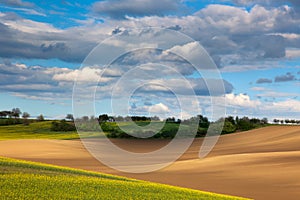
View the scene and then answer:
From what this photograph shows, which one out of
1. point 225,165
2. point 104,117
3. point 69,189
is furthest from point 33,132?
point 69,189

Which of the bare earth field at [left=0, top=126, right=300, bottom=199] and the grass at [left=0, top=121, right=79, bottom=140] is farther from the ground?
the grass at [left=0, top=121, right=79, bottom=140]

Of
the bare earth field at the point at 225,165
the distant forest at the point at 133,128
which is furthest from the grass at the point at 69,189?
the distant forest at the point at 133,128

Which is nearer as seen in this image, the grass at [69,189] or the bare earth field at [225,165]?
the grass at [69,189]

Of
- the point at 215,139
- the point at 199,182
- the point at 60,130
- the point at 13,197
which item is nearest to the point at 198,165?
the point at 199,182

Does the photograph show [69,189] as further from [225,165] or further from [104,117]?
[104,117]

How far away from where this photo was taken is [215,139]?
4215 inches

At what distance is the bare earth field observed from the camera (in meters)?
38.3

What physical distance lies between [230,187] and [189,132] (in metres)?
54.8

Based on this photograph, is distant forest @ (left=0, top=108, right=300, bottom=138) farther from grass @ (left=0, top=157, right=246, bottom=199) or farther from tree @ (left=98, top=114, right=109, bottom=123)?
grass @ (left=0, top=157, right=246, bottom=199)

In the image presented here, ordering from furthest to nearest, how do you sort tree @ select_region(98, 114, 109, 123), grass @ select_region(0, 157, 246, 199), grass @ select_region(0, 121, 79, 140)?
grass @ select_region(0, 121, 79, 140), tree @ select_region(98, 114, 109, 123), grass @ select_region(0, 157, 246, 199)

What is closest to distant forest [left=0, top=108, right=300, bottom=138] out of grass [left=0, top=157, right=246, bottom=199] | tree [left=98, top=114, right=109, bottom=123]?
tree [left=98, top=114, right=109, bottom=123]

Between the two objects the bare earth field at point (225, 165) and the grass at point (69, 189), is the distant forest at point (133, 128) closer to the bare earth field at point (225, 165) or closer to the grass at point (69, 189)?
the bare earth field at point (225, 165)

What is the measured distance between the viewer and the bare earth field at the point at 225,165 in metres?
38.3

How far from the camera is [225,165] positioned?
54.6 metres
